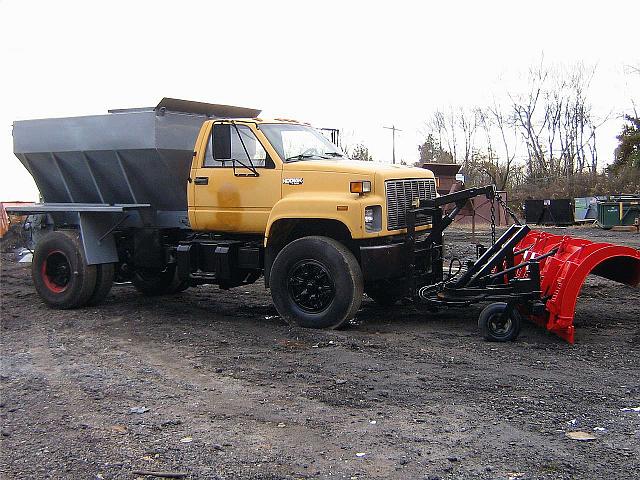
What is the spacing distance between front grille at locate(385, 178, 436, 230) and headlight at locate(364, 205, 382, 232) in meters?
0.15

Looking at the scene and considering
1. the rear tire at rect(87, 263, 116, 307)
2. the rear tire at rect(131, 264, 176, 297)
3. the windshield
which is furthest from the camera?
the rear tire at rect(131, 264, 176, 297)

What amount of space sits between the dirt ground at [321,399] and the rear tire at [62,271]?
118 cm

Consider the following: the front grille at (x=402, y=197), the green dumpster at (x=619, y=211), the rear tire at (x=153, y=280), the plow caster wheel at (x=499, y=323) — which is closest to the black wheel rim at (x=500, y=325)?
the plow caster wheel at (x=499, y=323)

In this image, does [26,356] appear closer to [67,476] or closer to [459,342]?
[67,476]


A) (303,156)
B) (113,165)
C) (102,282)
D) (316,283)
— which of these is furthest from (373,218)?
(102,282)

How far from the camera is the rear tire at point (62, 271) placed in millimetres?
11016

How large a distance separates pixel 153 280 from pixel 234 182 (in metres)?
3.31

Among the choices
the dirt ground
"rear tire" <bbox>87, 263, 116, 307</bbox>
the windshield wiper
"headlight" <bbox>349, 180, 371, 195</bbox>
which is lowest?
the dirt ground

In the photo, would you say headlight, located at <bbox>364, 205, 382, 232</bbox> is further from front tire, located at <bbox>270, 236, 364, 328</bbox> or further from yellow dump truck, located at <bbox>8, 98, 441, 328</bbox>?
front tire, located at <bbox>270, 236, 364, 328</bbox>

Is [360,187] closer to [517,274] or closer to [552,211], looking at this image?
[517,274]

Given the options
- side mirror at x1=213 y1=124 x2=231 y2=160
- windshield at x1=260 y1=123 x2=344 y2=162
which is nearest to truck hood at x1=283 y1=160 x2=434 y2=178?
windshield at x1=260 y1=123 x2=344 y2=162

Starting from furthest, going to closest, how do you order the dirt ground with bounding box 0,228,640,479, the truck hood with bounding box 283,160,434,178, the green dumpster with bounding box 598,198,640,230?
the green dumpster with bounding box 598,198,640,230 → the truck hood with bounding box 283,160,434,178 → the dirt ground with bounding box 0,228,640,479

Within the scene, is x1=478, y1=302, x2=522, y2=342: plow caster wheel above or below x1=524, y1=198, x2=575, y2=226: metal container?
below

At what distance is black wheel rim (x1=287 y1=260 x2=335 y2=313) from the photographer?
898 centimetres
